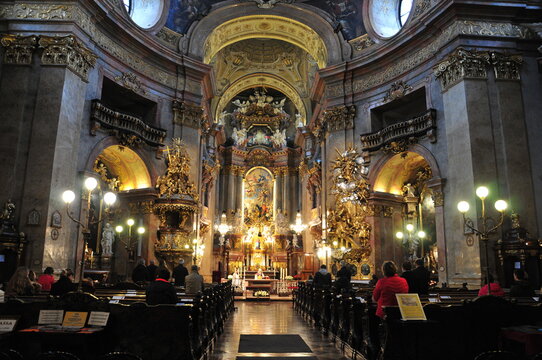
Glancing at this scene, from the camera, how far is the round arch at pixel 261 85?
27.6m

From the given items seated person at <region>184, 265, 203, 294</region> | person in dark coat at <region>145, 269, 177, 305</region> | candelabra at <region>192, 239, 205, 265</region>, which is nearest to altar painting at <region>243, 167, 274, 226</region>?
candelabra at <region>192, 239, 205, 265</region>

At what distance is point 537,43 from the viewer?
13.5 meters

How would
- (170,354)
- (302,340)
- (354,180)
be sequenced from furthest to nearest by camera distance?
(354,180) < (302,340) < (170,354)

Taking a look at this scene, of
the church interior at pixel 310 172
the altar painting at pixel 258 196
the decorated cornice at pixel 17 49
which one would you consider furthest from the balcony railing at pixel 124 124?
the altar painting at pixel 258 196

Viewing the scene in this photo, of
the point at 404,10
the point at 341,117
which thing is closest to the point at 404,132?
the point at 341,117

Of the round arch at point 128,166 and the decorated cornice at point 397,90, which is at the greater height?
the decorated cornice at point 397,90

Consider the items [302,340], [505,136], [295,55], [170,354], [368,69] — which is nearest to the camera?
[170,354]

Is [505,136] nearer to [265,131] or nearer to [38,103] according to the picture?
[38,103]

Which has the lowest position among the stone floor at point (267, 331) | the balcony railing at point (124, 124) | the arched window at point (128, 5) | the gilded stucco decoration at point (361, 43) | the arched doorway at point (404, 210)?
the stone floor at point (267, 331)

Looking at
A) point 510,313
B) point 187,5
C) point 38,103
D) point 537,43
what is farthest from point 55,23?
point 537,43

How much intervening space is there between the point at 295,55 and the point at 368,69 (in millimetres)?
9454

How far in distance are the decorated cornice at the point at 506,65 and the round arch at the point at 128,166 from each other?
40.6 feet

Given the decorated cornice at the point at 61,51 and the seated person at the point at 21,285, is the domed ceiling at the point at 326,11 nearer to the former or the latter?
the decorated cornice at the point at 61,51

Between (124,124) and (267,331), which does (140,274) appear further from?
(124,124)
